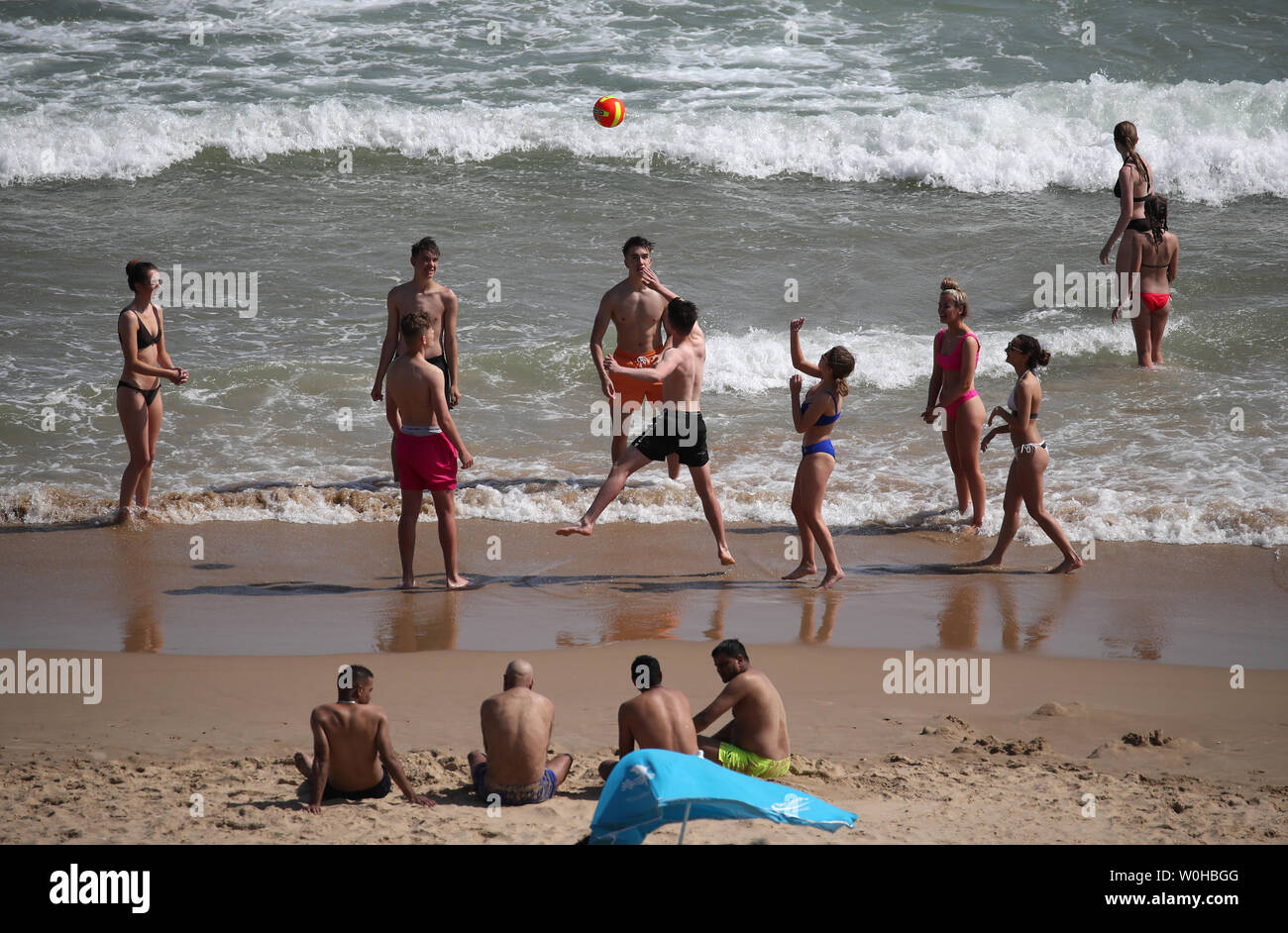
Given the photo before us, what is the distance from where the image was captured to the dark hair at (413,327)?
6.96m

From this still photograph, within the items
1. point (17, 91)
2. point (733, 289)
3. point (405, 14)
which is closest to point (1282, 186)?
point (733, 289)

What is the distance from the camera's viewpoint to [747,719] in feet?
17.1

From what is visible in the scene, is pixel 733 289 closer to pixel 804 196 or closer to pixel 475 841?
pixel 804 196

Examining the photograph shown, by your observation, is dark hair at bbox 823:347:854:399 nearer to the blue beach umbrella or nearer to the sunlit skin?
the sunlit skin

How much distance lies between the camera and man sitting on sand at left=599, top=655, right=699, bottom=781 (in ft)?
16.1

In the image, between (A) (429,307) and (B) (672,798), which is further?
(A) (429,307)

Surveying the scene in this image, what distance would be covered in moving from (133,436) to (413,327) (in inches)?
101

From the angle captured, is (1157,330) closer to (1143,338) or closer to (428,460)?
(1143,338)

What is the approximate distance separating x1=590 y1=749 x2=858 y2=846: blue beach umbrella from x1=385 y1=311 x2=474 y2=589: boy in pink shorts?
329 centimetres

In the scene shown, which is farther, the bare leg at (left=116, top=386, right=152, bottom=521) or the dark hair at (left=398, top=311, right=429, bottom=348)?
the bare leg at (left=116, top=386, right=152, bottom=521)

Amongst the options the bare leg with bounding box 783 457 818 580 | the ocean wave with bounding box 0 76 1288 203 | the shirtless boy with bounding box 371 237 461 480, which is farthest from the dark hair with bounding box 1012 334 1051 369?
the ocean wave with bounding box 0 76 1288 203

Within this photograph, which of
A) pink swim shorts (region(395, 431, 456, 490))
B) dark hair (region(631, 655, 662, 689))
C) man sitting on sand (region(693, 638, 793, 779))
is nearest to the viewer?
dark hair (region(631, 655, 662, 689))

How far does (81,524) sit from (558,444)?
3.61 metres

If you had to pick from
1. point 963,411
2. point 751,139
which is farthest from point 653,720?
point 751,139
